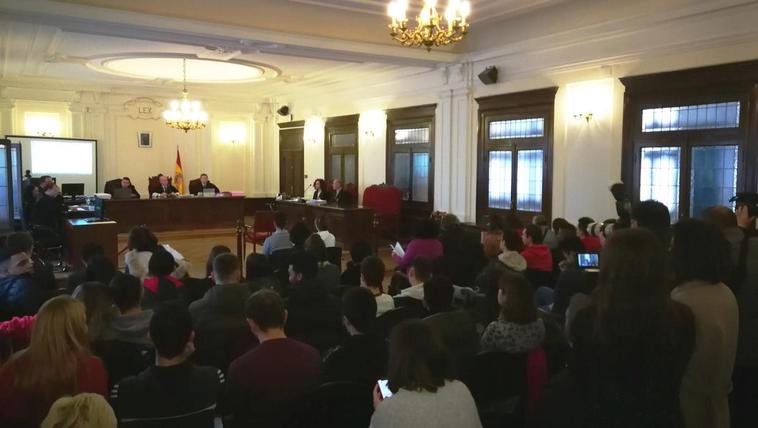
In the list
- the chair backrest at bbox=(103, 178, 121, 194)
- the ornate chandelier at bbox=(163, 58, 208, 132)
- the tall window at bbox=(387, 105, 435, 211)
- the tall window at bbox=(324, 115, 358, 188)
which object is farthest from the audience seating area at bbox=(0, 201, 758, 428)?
the chair backrest at bbox=(103, 178, 121, 194)

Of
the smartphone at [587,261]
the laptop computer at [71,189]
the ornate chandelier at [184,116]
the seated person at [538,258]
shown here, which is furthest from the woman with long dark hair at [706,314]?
the laptop computer at [71,189]

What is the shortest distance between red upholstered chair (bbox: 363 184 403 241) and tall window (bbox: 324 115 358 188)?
1.38 metres

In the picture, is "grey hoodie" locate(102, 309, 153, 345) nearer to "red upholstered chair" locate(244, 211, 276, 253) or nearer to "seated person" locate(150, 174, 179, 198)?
"red upholstered chair" locate(244, 211, 276, 253)

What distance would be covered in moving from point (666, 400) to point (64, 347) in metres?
2.08

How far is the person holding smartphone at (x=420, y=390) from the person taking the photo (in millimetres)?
1857

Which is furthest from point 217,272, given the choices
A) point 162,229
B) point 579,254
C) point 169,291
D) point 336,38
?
point 162,229

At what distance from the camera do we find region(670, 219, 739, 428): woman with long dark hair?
209cm

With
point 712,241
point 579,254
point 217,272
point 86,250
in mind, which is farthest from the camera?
point 86,250

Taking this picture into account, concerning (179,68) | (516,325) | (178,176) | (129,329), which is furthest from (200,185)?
(516,325)

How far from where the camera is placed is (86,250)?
5.10m

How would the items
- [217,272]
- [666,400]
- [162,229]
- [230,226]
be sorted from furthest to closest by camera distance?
[230,226] < [162,229] < [217,272] < [666,400]

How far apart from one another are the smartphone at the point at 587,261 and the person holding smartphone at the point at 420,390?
262 cm

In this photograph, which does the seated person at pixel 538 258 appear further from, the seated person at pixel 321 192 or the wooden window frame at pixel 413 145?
the seated person at pixel 321 192

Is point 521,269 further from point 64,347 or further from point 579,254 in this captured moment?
point 64,347
